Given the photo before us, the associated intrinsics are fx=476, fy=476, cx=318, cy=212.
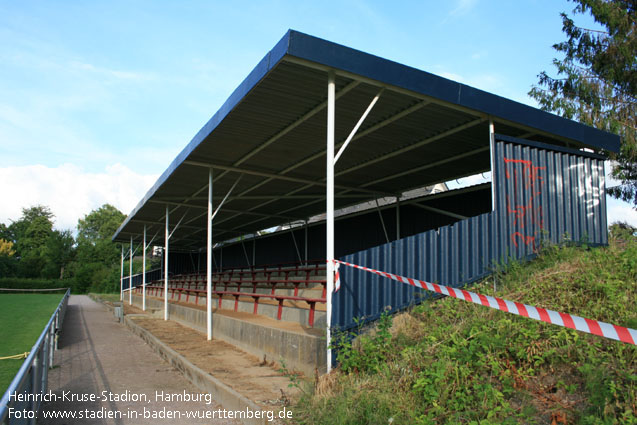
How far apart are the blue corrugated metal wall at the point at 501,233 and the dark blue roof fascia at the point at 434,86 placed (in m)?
0.45

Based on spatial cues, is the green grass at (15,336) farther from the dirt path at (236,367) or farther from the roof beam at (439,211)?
the roof beam at (439,211)

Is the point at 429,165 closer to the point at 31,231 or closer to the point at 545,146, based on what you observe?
the point at 545,146

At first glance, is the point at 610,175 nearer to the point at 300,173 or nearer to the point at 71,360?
the point at 300,173

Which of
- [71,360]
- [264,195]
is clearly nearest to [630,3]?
[264,195]

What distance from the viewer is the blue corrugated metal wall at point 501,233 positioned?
6523 mm

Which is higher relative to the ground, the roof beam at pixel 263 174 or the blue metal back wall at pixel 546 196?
the roof beam at pixel 263 174

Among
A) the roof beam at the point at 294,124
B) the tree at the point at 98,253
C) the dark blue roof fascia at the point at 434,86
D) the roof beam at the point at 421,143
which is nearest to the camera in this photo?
the dark blue roof fascia at the point at 434,86

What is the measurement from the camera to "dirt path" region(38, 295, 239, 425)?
583 centimetres

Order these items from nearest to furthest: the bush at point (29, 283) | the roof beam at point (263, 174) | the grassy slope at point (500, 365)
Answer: the grassy slope at point (500, 365) → the roof beam at point (263, 174) → the bush at point (29, 283)

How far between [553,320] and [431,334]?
185 cm

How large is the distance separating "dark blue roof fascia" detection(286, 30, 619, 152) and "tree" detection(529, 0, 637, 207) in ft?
31.9

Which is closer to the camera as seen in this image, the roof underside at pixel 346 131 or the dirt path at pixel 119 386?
the dirt path at pixel 119 386

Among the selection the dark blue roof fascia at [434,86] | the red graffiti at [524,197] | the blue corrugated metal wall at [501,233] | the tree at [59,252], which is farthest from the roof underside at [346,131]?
the tree at [59,252]

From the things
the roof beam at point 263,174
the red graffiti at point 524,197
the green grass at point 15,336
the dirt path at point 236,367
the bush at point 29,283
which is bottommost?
the bush at point 29,283
